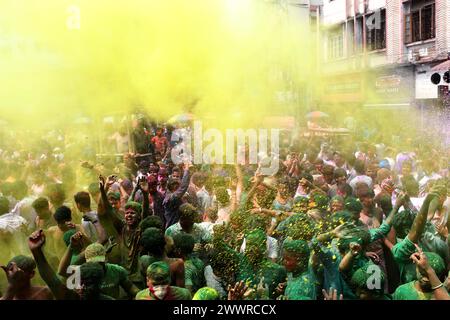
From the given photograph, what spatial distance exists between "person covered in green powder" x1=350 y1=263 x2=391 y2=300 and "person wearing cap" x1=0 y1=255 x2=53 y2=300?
1862 mm

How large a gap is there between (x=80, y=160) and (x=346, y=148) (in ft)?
10.1

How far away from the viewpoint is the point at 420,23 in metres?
7.45

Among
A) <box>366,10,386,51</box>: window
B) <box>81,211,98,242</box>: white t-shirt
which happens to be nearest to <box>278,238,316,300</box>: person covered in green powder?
<box>81,211,98,242</box>: white t-shirt

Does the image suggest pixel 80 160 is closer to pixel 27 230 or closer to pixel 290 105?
pixel 27 230

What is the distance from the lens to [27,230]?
4.14 meters

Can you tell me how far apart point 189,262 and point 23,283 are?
100 centimetres

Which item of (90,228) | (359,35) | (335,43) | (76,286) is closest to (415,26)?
(359,35)

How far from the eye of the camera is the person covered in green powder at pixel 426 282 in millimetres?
3385

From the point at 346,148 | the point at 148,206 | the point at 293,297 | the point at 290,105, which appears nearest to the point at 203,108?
the point at 290,105

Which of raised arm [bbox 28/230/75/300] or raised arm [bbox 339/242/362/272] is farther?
raised arm [bbox 339/242/362/272]

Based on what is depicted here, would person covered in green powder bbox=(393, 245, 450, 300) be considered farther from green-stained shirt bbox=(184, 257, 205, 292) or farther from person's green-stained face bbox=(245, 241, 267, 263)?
green-stained shirt bbox=(184, 257, 205, 292)

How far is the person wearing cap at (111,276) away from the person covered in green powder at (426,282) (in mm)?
1683

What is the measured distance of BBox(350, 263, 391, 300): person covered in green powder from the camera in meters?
3.54

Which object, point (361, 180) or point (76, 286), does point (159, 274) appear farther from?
point (361, 180)
